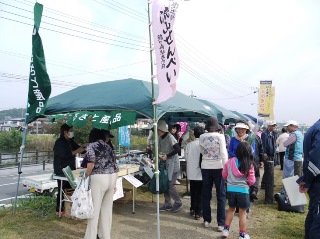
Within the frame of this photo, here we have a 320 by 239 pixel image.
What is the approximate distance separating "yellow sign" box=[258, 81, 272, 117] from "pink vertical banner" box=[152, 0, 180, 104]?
18.4m

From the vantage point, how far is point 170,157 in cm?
589

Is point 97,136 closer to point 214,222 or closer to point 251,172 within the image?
point 251,172

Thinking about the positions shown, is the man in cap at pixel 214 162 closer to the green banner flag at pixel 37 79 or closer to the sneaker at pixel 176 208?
the sneaker at pixel 176 208

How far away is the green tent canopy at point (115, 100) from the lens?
4.48m

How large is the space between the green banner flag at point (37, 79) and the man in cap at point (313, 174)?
4.40 m

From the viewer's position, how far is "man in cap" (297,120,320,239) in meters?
3.21

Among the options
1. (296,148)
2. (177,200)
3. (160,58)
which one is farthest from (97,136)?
(296,148)

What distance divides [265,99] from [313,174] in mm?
19003

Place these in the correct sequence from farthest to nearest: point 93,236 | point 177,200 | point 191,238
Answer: point 177,200 → point 191,238 → point 93,236

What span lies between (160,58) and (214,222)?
3.21 metres

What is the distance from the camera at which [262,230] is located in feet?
16.4

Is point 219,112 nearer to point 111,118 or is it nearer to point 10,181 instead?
point 111,118

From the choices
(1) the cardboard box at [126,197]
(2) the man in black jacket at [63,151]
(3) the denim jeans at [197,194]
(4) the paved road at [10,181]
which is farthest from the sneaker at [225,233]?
(4) the paved road at [10,181]

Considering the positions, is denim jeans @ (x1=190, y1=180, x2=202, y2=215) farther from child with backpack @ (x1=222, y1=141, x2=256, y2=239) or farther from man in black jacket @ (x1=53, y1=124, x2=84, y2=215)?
man in black jacket @ (x1=53, y1=124, x2=84, y2=215)
